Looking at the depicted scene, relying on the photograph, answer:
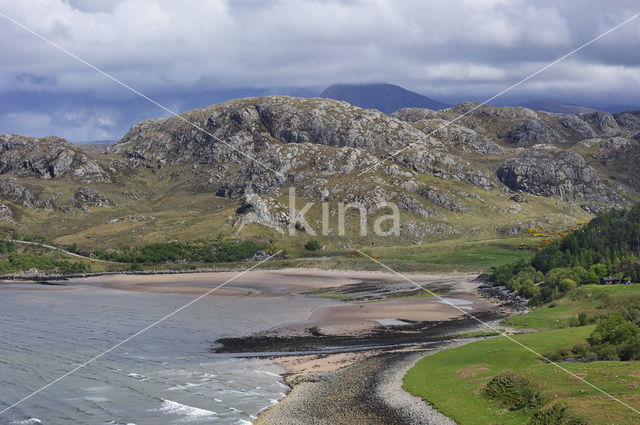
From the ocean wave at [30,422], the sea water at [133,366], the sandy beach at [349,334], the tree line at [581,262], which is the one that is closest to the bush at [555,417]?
the sandy beach at [349,334]

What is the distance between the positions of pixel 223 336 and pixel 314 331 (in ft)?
49.7

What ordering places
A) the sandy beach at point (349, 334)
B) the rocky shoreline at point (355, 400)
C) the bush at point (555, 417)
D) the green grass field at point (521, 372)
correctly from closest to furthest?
the bush at point (555, 417), the green grass field at point (521, 372), the rocky shoreline at point (355, 400), the sandy beach at point (349, 334)

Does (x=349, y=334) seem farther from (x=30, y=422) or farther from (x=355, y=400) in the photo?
(x=30, y=422)

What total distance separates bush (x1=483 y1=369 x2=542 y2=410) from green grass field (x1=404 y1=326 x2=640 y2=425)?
70 cm

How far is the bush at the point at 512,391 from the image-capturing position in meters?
40.6

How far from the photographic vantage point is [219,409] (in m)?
48.5

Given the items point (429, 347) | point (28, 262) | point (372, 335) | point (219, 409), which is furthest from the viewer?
point (28, 262)

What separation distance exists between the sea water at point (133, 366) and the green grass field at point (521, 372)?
656 inches

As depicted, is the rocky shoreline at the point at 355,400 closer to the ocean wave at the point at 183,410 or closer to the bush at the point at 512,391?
the bush at the point at 512,391

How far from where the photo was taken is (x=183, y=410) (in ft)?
157

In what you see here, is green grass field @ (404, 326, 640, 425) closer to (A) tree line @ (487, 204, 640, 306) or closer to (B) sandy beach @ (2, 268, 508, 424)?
(B) sandy beach @ (2, 268, 508, 424)

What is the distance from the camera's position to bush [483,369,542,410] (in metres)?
40.6

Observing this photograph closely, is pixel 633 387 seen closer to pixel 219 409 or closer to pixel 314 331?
pixel 219 409

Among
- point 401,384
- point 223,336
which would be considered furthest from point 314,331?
point 401,384
